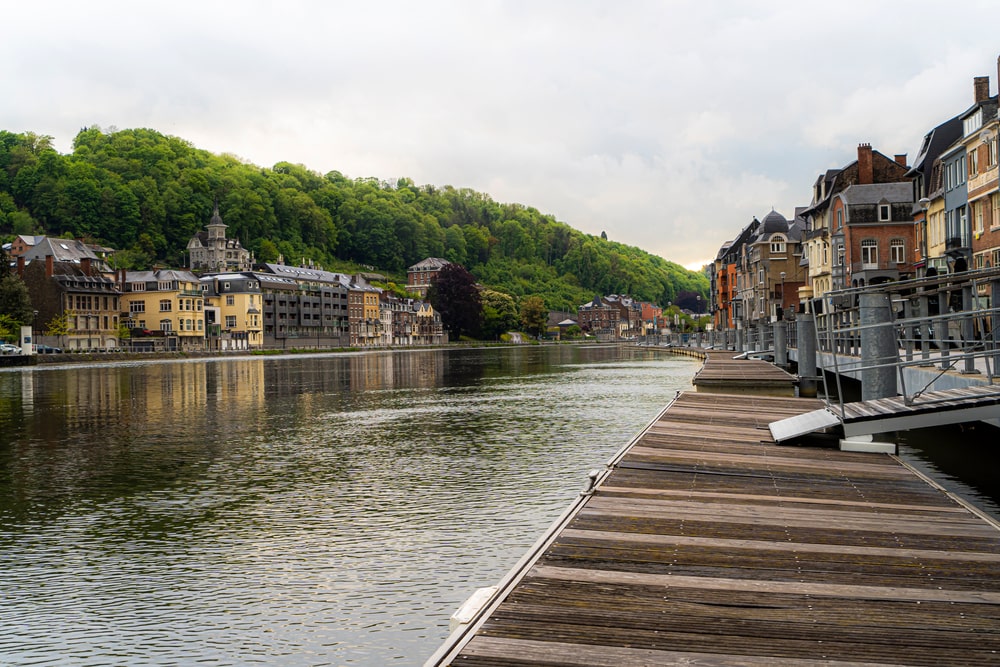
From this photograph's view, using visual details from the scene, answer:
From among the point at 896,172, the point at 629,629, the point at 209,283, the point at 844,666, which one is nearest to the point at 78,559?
the point at 629,629

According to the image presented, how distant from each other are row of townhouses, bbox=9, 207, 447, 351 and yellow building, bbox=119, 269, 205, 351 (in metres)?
0.17

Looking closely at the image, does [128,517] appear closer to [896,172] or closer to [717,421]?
[717,421]

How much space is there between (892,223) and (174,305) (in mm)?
113249

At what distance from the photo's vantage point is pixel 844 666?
17.6ft

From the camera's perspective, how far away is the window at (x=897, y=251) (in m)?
71.9

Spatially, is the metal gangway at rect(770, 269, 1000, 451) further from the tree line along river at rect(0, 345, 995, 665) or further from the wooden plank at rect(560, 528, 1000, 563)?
the tree line along river at rect(0, 345, 995, 665)

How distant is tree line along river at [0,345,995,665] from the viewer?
9.64 metres

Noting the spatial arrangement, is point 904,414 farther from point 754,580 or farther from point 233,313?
point 233,313

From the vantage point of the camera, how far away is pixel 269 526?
14.5 meters

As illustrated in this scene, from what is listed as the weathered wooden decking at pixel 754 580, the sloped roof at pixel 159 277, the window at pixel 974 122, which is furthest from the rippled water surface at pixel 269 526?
the sloped roof at pixel 159 277

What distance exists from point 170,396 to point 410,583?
38.0 metres

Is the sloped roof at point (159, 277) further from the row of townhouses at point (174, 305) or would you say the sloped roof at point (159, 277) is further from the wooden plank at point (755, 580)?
the wooden plank at point (755, 580)

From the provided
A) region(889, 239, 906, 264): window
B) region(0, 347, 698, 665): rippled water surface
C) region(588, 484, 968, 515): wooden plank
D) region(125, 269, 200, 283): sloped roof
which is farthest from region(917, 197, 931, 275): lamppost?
region(125, 269, 200, 283): sloped roof

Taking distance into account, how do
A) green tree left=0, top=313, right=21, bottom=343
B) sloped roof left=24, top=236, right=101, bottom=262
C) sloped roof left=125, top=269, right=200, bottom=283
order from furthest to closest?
sloped roof left=125, top=269, right=200, bottom=283
sloped roof left=24, top=236, right=101, bottom=262
green tree left=0, top=313, right=21, bottom=343
